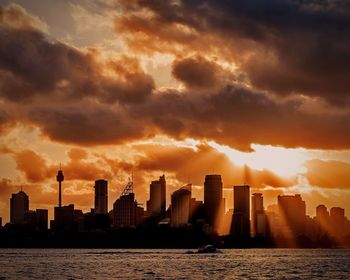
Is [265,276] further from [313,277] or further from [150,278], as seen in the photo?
[150,278]

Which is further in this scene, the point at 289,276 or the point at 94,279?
the point at 289,276

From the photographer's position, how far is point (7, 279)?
163 m

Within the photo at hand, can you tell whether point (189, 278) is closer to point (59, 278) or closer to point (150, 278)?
point (150, 278)

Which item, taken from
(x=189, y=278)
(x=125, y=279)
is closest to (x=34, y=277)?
(x=125, y=279)

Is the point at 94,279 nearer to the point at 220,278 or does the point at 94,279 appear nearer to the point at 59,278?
the point at 59,278

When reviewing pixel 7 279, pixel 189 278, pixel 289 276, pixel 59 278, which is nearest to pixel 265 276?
pixel 289 276

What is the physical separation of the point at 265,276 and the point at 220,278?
44.9 ft

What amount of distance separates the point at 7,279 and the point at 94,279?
62.8 ft

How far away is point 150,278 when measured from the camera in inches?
6535

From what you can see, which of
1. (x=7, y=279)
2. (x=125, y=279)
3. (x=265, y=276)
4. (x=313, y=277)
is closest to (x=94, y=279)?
(x=125, y=279)

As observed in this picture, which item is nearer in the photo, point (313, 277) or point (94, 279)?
point (94, 279)

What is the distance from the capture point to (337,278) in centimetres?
17500

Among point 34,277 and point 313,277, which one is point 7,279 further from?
point 313,277

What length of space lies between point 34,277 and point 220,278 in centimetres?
4329
